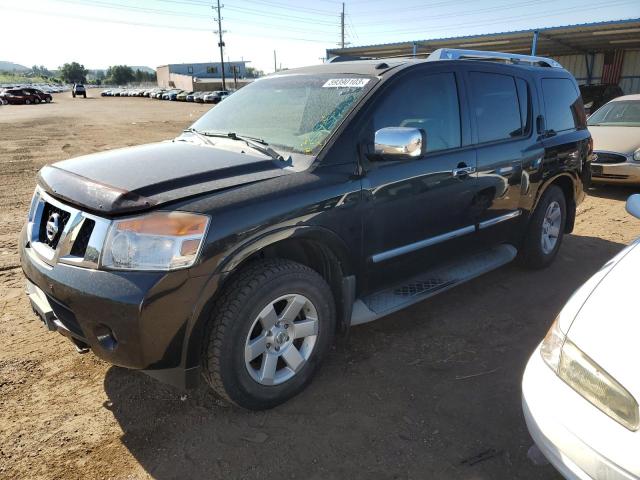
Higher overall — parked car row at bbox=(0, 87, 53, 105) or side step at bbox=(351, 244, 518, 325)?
parked car row at bbox=(0, 87, 53, 105)

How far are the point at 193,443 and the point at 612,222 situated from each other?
6.27 metres

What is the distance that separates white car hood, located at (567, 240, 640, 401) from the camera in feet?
5.75

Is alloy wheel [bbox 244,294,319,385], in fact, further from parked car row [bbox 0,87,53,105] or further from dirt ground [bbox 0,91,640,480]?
parked car row [bbox 0,87,53,105]

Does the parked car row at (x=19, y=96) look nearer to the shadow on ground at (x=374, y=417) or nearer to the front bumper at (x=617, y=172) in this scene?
the front bumper at (x=617, y=172)

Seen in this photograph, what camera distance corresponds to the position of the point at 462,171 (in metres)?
3.53

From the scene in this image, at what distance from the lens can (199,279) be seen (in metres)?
2.25

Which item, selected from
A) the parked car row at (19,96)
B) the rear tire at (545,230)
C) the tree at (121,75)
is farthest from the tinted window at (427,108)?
the tree at (121,75)

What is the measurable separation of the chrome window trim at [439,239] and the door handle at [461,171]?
0.42 metres

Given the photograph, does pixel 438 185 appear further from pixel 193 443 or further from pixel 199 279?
pixel 193 443

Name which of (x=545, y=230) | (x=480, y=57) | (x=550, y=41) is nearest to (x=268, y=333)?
(x=480, y=57)

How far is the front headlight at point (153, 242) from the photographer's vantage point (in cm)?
221

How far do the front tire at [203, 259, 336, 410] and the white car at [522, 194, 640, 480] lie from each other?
1.17 m

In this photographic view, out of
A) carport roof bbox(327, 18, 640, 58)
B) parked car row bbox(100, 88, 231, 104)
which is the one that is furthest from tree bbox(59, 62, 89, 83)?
carport roof bbox(327, 18, 640, 58)

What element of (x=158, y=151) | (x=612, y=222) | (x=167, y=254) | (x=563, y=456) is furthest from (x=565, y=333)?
(x=612, y=222)
